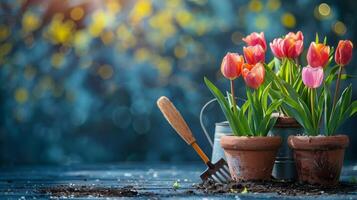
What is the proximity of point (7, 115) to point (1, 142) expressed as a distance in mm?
174

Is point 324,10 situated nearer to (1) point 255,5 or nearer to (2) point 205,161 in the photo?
(1) point 255,5

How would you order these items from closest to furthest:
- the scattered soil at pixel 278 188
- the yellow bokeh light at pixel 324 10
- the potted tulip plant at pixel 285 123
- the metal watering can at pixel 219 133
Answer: the scattered soil at pixel 278 188 < the potted tulip plant at pixel 285 123 < the metal watering can at pixel 219 133 < the yellow bokeh light at pixel 324 10

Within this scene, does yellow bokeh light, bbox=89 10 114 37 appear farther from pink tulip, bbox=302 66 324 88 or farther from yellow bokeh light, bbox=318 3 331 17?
pink tulip, bbox=302 66 324 88

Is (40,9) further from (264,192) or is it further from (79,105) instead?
(264,192)

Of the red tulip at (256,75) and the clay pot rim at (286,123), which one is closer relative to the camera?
the red tulip at (256,75)

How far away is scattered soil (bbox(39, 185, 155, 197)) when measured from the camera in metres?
2.55

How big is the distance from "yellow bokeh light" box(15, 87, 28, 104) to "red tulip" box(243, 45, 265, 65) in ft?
7.24

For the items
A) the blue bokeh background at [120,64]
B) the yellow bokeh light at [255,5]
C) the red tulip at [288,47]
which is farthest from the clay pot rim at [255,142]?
the yellow bokeh light at [255,5]

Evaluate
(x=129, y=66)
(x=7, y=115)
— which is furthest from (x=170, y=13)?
(x=7, y=115)

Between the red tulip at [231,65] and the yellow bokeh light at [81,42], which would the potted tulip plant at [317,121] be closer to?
the red tulip at [231,65]

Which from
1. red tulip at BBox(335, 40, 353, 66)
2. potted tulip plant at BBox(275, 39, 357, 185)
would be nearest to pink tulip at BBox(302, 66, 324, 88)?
potted tulip plant at BBox(275, 39, 357, 185)

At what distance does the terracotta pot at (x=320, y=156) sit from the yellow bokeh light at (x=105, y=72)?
2.05 meters

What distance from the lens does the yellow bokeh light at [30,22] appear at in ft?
15.0

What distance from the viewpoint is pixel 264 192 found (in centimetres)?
256
